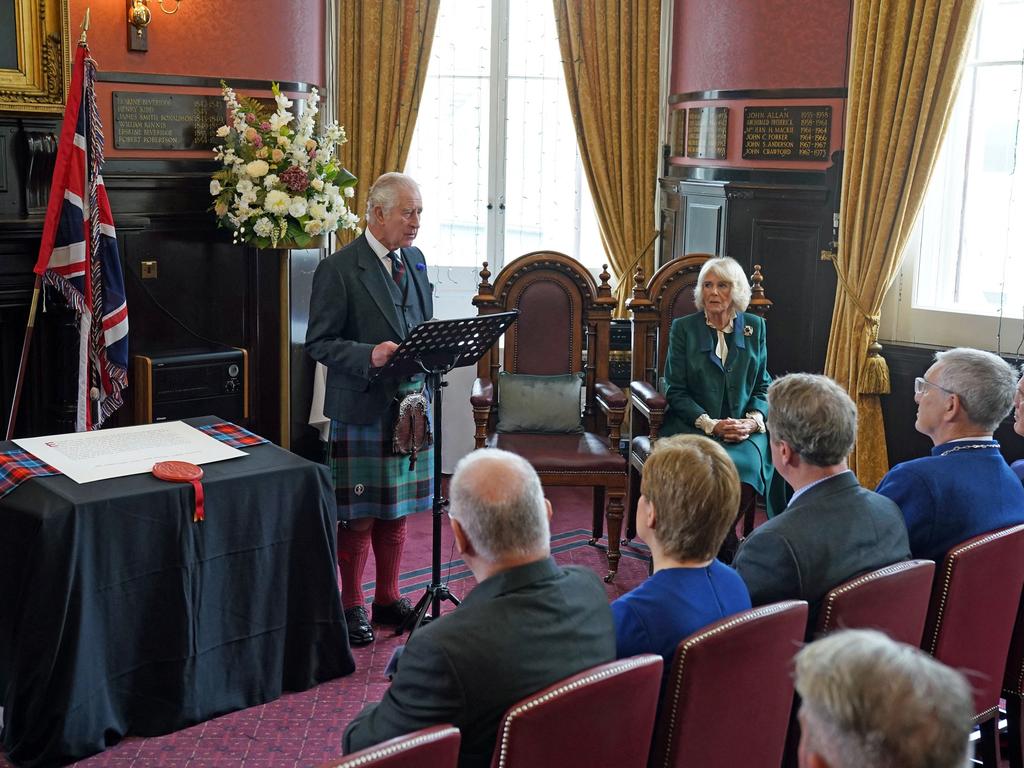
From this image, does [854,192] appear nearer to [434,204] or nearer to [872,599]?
[434,204]

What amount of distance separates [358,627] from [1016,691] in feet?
6.81

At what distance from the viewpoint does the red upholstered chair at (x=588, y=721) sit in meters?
1.76

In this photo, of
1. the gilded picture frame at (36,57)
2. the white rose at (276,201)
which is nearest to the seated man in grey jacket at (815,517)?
the white rose at (276,201)

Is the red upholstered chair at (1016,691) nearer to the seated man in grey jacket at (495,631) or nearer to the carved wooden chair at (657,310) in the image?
the seated man in grey jacket at (495,631)

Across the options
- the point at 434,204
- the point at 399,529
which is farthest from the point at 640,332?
the point at 434,204

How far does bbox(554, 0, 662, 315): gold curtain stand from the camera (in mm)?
6250

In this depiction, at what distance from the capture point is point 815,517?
8.05 feet

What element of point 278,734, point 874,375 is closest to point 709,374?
point 874,375

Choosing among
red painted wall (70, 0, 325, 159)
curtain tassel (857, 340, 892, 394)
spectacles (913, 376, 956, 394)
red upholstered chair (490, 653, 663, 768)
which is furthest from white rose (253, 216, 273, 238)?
red upholstered chair (490, 653, 663, 768)

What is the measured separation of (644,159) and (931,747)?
5459 millimetres

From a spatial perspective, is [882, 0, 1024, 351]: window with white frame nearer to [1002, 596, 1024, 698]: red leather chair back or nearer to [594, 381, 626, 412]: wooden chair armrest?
[594, 381, 626, 412]: wooden chair armrest

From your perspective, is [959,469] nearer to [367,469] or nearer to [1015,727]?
[1015,727]

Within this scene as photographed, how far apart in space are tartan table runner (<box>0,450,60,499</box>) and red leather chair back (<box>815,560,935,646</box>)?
2061 mm

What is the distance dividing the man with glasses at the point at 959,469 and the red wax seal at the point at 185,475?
1801 millimetres
